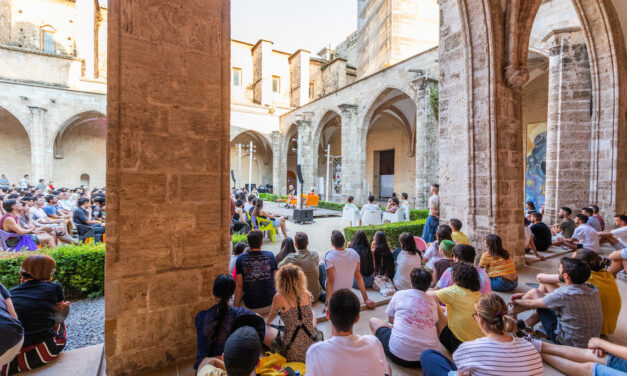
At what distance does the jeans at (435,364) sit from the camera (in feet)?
5.55

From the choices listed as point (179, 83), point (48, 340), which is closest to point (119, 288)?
point (48, 340)

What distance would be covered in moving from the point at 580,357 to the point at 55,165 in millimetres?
23737

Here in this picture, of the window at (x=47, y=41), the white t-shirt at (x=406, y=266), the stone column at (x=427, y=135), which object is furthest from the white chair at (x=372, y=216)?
the window at (x=47, y=41)

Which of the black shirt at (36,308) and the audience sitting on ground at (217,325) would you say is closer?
the audience sitting on ground at (217,325)

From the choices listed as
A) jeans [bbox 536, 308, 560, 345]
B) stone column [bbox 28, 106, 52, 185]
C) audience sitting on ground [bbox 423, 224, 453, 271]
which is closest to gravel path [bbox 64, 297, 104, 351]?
audience sitting on ground [bbox 423, 224, 453, 271]

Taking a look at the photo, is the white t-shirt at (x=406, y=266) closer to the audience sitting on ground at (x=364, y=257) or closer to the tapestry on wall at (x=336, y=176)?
the audience sitting on ground at (x=364, y=257)

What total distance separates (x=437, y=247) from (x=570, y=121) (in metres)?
6.08

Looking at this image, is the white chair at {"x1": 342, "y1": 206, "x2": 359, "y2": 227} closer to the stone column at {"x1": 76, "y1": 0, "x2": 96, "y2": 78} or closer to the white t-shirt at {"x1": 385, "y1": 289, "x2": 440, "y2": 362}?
the white t-shirt at {"x1": 385, "y1": 289, "x2": 440, "y2": 362}

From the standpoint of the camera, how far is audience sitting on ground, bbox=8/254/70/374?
2.04 metres

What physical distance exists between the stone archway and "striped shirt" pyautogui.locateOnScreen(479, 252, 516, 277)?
23.0 meters

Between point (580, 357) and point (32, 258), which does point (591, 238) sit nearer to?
point (580, 357)

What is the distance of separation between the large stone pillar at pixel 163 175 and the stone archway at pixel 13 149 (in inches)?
831

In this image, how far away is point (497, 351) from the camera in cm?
147

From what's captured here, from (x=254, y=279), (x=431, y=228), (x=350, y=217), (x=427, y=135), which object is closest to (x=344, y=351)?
(x=254, y=279)
